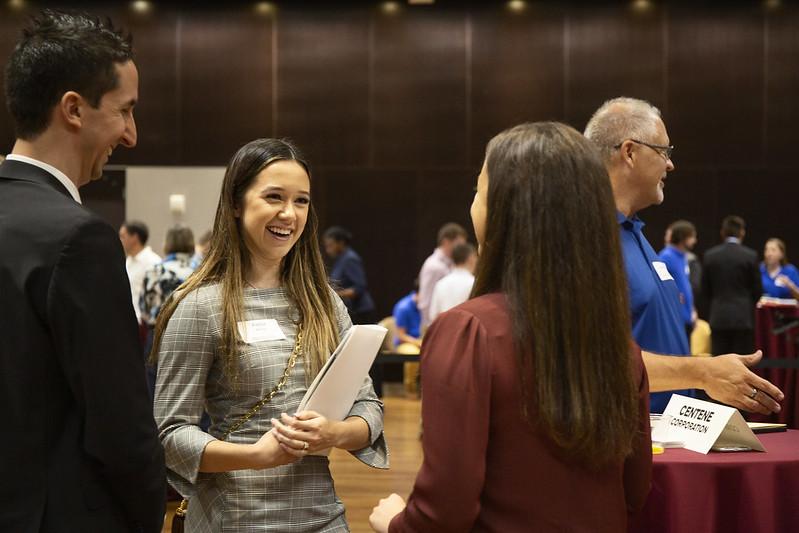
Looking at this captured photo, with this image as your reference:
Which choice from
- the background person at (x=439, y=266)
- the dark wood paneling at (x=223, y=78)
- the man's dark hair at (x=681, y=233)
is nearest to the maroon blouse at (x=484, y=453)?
the background person at (x=439, y=266)

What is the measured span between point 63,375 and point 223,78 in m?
9.65

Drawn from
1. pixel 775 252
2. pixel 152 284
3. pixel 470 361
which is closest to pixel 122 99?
pixel 470 361

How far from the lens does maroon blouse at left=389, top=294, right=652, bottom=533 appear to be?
1254 mm

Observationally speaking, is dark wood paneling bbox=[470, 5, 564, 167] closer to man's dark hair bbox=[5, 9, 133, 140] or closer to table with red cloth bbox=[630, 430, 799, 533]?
table with red cloth bbox=[630, 430, 799, 533]

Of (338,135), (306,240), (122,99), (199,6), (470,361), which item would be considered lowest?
(470,361)

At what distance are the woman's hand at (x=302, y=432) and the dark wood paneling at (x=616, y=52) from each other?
9219 millimetres

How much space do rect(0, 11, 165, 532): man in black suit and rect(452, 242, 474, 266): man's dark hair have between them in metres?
6.01

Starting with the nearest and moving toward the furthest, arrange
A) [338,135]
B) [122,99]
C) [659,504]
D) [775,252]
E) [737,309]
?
1. [122,99]
2. [659,504]
3. [737,309]
4. [775,252]
5. [338,135]

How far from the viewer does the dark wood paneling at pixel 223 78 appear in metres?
10.6

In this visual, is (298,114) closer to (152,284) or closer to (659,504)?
(152,284)

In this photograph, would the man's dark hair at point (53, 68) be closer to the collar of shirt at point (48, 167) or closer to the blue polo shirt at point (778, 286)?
the collar of shirt at point (48, 167)

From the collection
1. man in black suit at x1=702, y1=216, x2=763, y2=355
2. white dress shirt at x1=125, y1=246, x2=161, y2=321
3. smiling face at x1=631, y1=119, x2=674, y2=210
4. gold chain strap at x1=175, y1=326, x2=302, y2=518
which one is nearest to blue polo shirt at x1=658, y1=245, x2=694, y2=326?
man in black suit at x1=702, y1=216, x2=763, y2=355

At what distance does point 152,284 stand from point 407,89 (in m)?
5.58

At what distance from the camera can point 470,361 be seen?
1265 millimetres
